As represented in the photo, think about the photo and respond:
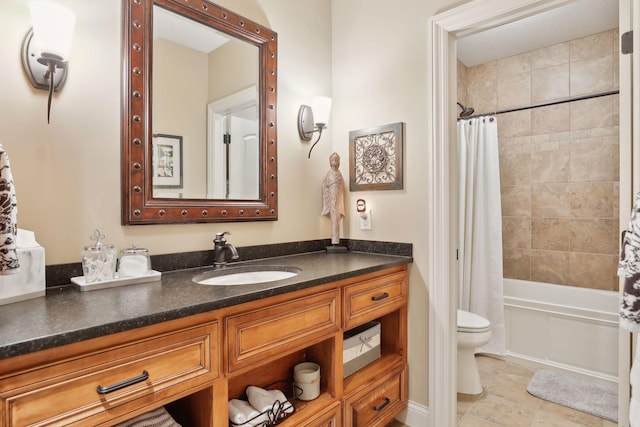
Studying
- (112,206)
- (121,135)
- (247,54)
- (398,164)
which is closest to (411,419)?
(398,164)

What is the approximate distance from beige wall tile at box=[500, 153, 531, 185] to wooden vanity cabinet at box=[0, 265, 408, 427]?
6.60 ft

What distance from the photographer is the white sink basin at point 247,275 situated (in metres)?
1.52

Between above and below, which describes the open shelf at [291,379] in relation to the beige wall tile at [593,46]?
below

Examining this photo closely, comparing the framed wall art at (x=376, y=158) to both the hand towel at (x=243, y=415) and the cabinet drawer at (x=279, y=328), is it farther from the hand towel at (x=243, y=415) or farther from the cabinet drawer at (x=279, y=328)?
the hand towel at (x=243, y=415)

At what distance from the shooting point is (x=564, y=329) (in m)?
2.65

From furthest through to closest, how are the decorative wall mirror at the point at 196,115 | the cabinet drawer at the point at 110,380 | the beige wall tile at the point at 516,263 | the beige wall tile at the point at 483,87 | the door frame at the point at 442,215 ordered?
the beige wall tile at the point at 483,87 < the beige wall tile at the point at 516,263 < the door frame at the point at 442,215 < the decorative wall mirror at the point at 196,115 < the cabinet drawer at the point at 110,380

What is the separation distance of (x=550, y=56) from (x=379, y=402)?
3.15 metres

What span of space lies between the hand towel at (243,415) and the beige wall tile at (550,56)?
3491 mm

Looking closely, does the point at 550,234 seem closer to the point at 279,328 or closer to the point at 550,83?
the point at 550,83

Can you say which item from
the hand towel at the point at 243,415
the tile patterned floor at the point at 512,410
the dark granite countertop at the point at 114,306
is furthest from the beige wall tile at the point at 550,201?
the hand towel at the point at 243,415

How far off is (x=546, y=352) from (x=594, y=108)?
1.99m

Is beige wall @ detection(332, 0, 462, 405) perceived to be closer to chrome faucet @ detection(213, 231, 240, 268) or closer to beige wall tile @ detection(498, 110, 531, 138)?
chrome faucet @ detection(213, 231, 240, 268)

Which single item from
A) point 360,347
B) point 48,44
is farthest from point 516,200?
point 48,44

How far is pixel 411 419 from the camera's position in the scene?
6.41ft
